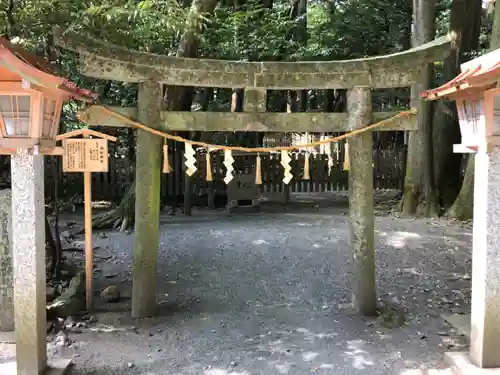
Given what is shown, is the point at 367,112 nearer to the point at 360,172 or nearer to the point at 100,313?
the point at 360,172

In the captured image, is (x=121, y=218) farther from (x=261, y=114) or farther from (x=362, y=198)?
(x=362, y=198)

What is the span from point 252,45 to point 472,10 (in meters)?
6.21

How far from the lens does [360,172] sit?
6113mm

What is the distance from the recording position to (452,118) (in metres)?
13.0

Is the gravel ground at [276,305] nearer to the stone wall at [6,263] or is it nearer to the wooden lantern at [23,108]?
the stone wall at [6,263]

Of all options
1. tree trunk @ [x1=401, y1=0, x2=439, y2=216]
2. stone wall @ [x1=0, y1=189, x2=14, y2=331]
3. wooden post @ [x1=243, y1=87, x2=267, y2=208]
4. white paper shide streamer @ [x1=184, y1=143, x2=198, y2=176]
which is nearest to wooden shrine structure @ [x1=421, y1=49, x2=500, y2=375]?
wooden post @ [x1=243, y1=87, x2=267, y2=208]

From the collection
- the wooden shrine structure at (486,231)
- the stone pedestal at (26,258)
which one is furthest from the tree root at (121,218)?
the wooden shrine structure at (486,231)

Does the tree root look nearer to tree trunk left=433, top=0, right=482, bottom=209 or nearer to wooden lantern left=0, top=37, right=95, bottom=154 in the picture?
wooden lantern left=0, top=37, right=95, bottom=154

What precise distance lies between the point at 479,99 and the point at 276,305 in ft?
12.7

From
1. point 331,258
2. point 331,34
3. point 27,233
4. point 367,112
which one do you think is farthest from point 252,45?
point 27,233

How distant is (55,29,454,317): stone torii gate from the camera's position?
576cm

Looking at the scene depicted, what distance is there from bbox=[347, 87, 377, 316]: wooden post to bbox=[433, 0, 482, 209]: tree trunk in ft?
24.5

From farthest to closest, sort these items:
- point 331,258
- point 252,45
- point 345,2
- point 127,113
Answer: point 345,2
point 252,45
point 331,258
point 127,113

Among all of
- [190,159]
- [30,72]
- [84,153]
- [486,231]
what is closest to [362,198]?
[486,231]
